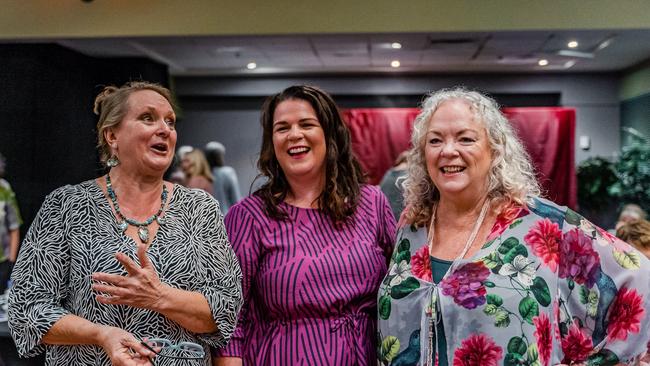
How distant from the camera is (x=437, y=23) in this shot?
5207 millimetres

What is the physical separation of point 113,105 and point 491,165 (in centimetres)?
100

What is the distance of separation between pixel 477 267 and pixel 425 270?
0.15 meters

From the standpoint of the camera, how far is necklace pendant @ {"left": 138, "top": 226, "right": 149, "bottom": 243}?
5.45 feet

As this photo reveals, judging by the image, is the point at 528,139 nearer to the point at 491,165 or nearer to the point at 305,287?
the point at 491,165

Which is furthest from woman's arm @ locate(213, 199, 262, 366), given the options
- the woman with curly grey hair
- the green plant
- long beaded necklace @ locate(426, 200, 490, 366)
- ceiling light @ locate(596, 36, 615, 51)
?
the green plant

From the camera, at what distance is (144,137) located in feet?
5.61

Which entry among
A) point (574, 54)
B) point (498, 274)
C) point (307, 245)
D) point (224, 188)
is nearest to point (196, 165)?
point (224, 188)

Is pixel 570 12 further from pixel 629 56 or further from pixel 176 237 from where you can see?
pixel 176 237

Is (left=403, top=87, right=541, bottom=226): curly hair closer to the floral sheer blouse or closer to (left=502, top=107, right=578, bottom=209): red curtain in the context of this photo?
the floral sheer blouse

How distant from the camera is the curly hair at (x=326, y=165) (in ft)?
6.66

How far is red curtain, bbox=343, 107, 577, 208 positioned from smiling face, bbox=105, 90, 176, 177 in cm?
522

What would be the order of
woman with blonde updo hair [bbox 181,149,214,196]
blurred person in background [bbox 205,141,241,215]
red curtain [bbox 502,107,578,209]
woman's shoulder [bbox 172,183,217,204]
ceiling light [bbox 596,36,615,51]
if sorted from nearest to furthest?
woman's shoulder [bbox 172,183,217,204], ceiling light [bbox 596,36,615,51], woman with blonde updo hair [bbox 181,149,214,196], blurred person in background [bbox 205,141,241,215], red curtain [bbox 502,107,578,209]

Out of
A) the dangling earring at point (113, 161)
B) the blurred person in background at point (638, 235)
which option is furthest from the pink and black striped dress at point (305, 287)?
→ the blurred person in background at point (638, 235)

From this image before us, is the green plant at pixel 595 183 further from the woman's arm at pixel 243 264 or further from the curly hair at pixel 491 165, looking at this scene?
the woman's arm at pixel 243 264
